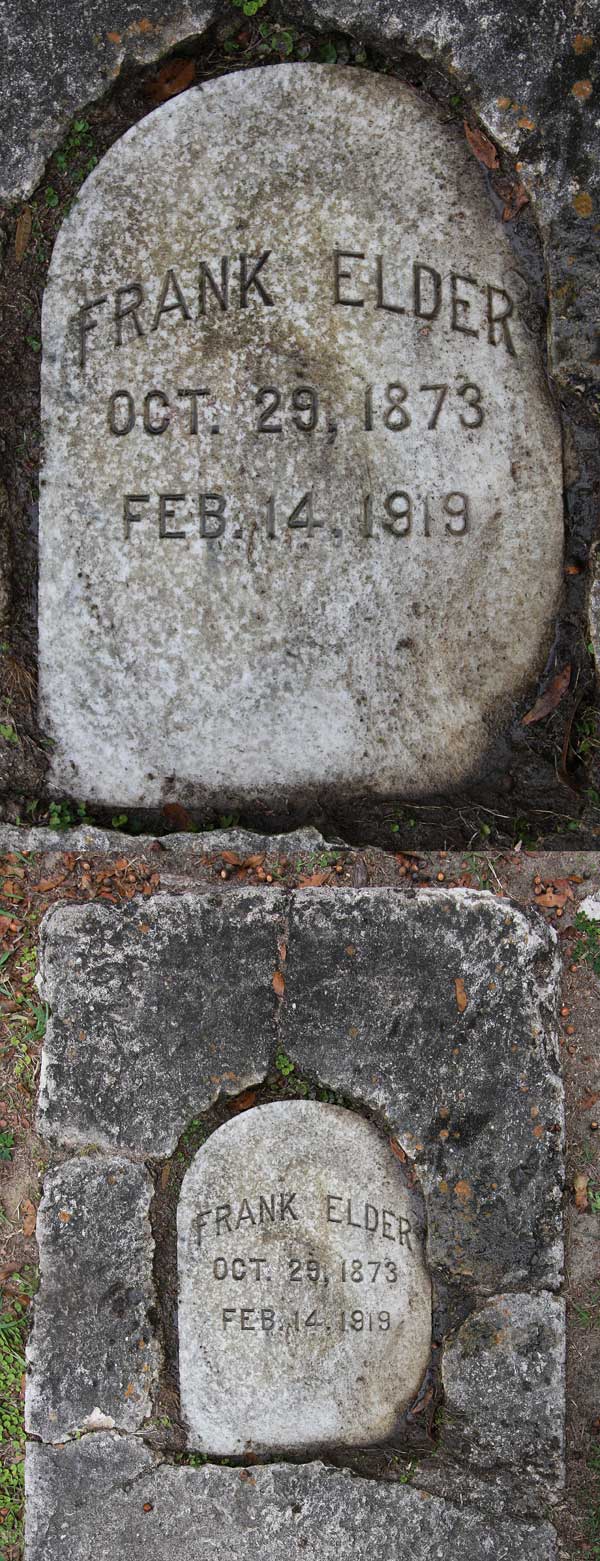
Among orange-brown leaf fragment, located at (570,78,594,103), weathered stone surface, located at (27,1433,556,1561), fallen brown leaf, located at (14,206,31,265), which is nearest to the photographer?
weathered stone surface, located at (27,1433,556,1561)

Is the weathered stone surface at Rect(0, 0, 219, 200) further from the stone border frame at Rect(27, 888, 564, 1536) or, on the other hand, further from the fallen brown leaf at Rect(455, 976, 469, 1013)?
the fallen brown leaf at Rect(455, 976, 469, 1013)

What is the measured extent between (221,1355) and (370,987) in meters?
0.82

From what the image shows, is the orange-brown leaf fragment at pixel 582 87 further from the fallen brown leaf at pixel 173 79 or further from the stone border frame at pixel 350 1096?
the stone border frame at pixel 350 1096

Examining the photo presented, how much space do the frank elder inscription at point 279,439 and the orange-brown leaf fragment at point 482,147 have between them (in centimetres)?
4

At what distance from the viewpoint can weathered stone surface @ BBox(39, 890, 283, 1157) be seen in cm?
219

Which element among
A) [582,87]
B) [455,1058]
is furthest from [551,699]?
Result: [582,87]

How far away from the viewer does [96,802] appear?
2.42m

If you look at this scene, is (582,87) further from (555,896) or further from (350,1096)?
(350,1096)

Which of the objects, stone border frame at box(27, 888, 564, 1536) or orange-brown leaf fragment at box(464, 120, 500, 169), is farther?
orange-brown leaf fragment at box(464, 120, 500, 169)

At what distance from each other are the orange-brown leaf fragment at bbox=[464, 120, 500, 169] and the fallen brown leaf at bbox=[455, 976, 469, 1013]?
70.1 inches

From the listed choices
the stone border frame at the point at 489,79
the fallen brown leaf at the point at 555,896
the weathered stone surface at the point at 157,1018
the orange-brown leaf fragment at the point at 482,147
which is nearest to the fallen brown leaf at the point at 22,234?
the stone border frame at the point at 489,79

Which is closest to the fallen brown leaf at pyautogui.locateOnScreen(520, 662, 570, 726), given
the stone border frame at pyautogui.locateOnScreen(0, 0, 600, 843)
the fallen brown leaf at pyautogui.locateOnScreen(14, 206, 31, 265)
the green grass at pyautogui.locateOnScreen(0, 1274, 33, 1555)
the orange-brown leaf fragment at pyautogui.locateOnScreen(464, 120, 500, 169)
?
the stone border frame at pyautogui.locateOnScreen(0, 0, 600, 843)

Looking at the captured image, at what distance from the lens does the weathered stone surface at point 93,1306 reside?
2174mm

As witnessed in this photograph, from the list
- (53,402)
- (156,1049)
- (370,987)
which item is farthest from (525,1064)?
(53,402)
